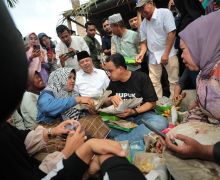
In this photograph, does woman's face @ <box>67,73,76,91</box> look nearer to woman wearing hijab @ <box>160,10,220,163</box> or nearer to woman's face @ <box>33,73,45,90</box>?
woman's face @ <box>33,73,45,90</box>

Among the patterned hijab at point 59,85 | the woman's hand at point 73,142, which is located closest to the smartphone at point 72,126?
the woman's hand at point 73,142

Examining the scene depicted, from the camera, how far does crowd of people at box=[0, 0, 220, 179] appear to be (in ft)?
3.61

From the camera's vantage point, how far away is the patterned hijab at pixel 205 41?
224 centimetres

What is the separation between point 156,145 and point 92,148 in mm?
1424

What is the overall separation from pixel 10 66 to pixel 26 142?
1.67 m

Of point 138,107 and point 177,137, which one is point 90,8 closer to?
point 138,107

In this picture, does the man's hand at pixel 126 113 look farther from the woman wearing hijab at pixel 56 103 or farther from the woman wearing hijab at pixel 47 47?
the woman wearing hijab at pixel 47 47

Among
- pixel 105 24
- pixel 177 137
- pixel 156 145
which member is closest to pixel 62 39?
pixel 105 24

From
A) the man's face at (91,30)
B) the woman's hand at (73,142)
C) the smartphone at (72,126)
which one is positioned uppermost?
the woman's hand at (73,142)

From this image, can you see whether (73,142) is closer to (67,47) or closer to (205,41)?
(205,41)

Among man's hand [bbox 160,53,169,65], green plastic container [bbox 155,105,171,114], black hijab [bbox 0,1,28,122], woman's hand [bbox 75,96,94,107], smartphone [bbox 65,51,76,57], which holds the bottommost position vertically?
green plastic container [bbox 155,105,171,114]

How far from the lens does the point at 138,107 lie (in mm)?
3785

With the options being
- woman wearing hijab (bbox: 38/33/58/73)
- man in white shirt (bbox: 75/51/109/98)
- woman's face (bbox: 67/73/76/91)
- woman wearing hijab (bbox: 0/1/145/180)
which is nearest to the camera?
woman wearing hijab (bbox: 38/33/58/73)

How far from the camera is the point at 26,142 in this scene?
2.12 meters
